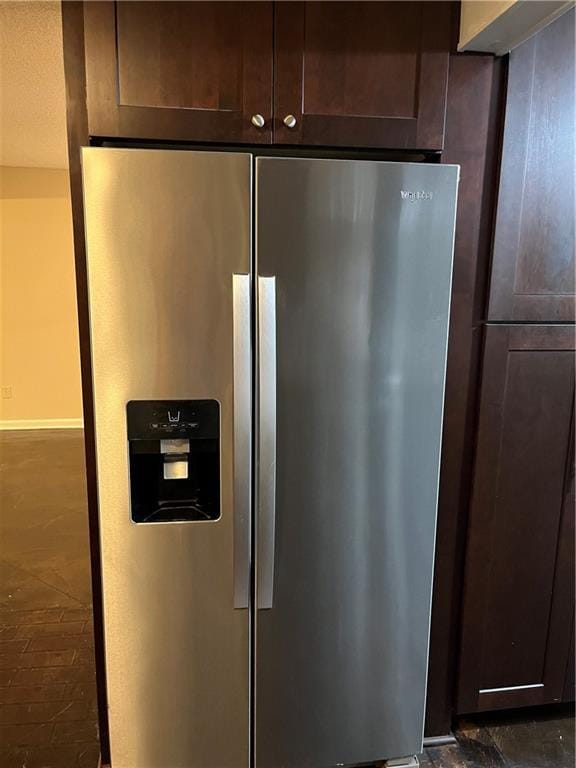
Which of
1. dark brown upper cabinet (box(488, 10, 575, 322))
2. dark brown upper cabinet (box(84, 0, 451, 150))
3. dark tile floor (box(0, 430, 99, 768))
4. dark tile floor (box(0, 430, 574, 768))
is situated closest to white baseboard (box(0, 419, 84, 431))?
dark tile floor (box(0, 430, 99, 768))

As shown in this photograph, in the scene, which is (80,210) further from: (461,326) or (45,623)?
(45,623)

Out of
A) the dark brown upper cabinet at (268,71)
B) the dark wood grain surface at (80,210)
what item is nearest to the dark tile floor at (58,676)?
the dark wood grain surface at (80,210)

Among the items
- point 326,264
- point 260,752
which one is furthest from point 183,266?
point 260,752

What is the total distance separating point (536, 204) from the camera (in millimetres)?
1616

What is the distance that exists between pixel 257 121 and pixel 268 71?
124 mm

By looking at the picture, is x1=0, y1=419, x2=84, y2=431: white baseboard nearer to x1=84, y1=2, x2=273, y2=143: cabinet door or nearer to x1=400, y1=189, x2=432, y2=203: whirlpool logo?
x1=84, y1=2, x2=273, y2=143: cabinet door

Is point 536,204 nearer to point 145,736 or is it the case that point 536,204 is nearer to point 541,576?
point 541,576

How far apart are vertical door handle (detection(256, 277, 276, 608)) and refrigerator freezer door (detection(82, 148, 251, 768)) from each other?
39mm

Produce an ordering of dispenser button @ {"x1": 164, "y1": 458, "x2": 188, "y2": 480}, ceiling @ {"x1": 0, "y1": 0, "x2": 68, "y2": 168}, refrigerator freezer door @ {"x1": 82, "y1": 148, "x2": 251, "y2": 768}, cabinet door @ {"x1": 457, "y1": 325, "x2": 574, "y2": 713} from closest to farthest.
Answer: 1. refrigerator freezer door @ {"x1": 82, "y1": 148, "x2": 251, "y2": 768}
2. dispenser button @ {"x1": 164, "y1": 458, "x2": 188, "y2": 480}
3. cabinet door @ {"x1": 457, "y1": 325, "x2": 574, "y2": 713}
4. ceiling @ {"x1": 0, "y1": 0, "x2": 68, "y2": 168}

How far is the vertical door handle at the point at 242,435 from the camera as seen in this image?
1.38 m

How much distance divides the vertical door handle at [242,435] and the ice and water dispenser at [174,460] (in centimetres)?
6

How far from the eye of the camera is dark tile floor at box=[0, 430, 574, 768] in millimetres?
1870

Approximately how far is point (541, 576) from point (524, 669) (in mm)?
332

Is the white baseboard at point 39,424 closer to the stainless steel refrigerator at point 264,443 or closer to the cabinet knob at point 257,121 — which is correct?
the stainless steel refrigerator at point 264,443
